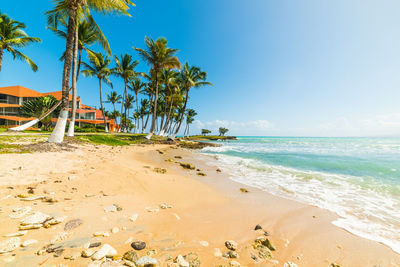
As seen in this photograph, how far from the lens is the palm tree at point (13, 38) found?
55.9 feet

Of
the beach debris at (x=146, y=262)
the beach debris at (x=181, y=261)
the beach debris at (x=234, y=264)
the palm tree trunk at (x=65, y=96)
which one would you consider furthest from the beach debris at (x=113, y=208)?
the palm tree trunk at (x=65, y=96)

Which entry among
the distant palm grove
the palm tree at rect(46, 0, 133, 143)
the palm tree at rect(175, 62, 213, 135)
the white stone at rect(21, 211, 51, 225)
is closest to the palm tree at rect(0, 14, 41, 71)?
the distant palm grove

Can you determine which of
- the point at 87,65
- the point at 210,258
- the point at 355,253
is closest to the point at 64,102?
the point at 210,258

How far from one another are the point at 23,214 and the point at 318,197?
7.52 metres

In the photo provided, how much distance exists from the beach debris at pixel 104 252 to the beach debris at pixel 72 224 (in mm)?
747

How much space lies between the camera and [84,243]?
1.87 meters

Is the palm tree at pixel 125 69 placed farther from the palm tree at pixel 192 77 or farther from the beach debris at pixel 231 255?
the beach debris at pixel 231 255

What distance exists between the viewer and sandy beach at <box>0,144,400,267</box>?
191 centimetres

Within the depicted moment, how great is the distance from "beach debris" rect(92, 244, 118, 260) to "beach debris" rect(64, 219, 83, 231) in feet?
2.45

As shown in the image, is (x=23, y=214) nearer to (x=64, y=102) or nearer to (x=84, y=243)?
(x=84, y=243)

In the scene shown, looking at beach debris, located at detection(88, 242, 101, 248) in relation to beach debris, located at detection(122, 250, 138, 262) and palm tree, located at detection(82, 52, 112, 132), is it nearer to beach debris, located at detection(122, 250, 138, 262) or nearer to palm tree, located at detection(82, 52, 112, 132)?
beach debris, located at detection(122, 250, 138, 262)

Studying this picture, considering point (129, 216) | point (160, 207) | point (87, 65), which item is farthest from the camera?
point (87, 65)

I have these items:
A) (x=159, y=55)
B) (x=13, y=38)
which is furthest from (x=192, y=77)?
(x=13, y=38)

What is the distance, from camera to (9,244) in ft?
5.34
